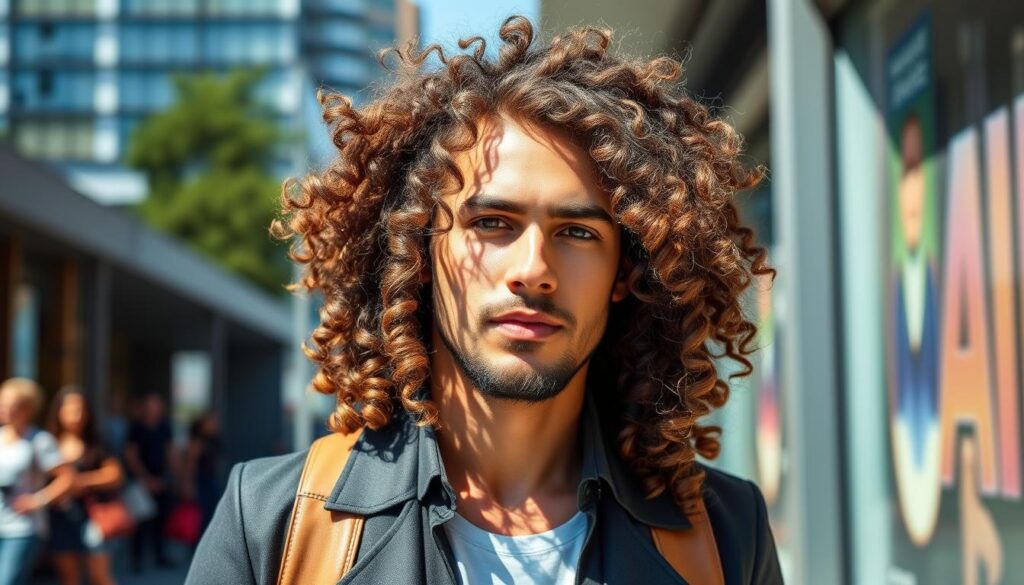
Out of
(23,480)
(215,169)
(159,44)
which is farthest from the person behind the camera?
(159,44)

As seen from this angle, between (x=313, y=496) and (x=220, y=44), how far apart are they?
88960mm

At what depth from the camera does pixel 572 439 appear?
2.46 meters

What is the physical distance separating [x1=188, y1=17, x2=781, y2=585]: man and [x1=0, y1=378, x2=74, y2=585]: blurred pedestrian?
624cm

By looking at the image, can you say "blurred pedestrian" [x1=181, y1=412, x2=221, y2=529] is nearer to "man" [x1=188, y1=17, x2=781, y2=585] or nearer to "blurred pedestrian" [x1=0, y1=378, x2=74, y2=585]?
"blurred pedestrian" [x1=0, y1=378, x2=74, y2=585]

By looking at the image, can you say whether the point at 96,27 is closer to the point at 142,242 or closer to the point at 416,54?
the point at 142,242

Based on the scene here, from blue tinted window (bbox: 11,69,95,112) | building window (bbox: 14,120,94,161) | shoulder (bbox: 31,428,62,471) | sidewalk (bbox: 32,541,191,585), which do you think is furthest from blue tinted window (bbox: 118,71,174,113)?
shoulder (bbox: 31,428,62,471)

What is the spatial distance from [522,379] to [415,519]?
30 centimetres

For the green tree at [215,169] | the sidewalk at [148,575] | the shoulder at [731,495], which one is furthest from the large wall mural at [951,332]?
the green tree at [215,169]

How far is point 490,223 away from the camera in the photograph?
7.57ft

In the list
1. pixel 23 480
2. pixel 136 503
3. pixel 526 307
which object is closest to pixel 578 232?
pixel 526 307

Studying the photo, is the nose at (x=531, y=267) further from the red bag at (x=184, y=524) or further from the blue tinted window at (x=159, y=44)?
the blue tinted window at (x=159, y=44)

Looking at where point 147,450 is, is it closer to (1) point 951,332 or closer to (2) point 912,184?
(2) point 912,184

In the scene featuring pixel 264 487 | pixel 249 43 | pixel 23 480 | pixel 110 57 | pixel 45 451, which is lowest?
pixel 23 480

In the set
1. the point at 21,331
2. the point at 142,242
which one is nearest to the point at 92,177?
the point at 142,242
